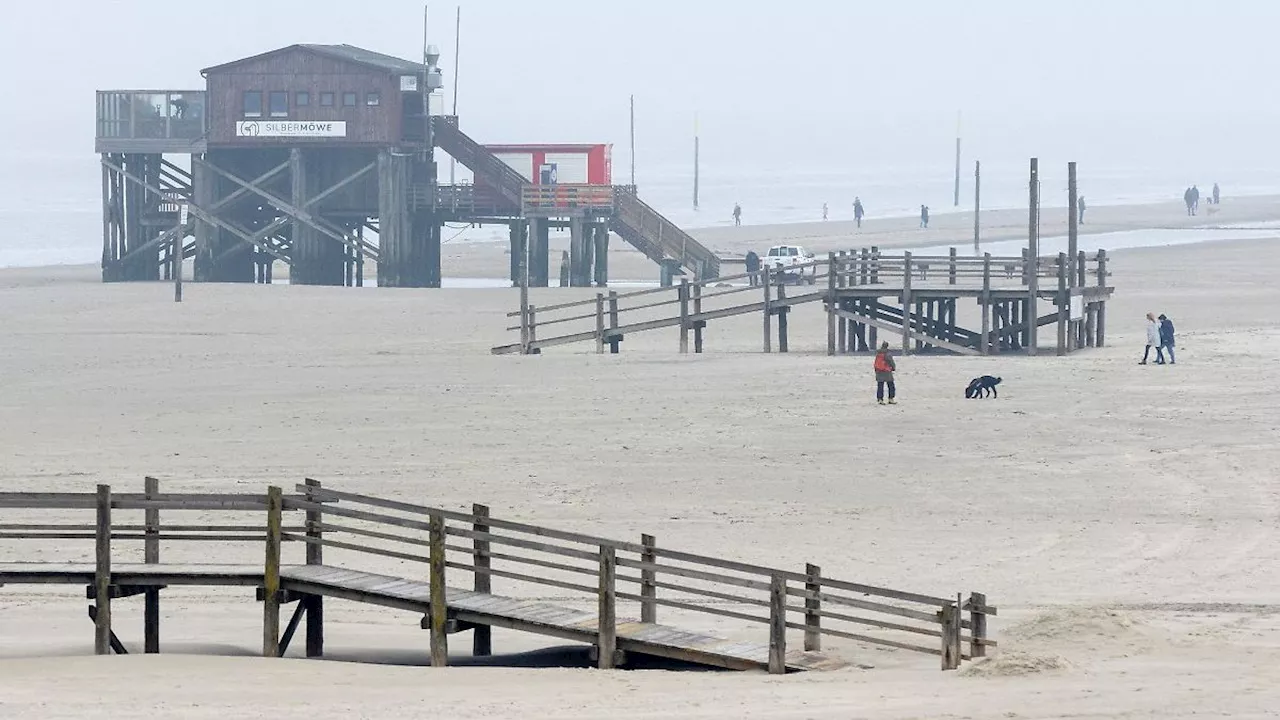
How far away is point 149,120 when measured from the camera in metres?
60.6

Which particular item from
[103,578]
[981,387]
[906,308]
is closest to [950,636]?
[103,578]

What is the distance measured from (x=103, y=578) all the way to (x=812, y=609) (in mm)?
5269

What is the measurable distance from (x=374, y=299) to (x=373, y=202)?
9.30 metres

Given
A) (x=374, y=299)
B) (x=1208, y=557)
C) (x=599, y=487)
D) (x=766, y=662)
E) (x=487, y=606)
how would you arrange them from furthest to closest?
(x=374, y=299) < (x=599, y=487) < (x=1208, y=557) < (x=487, y=606) < (x=766, y=662)

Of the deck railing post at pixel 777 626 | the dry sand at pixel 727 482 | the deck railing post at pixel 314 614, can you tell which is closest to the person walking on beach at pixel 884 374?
the dry sand at pixel 727 482

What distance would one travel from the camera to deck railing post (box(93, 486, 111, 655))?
15.8m

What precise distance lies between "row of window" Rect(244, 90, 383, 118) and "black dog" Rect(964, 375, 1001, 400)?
3219cm

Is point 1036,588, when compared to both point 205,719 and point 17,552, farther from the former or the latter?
point 17,552

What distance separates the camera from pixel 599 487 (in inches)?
875

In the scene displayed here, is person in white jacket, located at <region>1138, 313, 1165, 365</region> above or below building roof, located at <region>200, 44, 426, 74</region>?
below

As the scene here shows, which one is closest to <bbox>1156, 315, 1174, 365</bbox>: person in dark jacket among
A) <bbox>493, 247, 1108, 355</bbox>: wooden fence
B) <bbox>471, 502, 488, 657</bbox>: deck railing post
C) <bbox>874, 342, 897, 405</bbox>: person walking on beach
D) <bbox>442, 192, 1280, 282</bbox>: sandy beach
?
<bbox>493, 247, 1108, 355</bbox>: wooden fence

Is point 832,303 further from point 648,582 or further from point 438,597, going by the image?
point 438,597

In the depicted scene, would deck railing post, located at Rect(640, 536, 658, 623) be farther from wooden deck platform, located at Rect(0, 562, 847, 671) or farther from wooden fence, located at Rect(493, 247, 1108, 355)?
wooden fence, located at Rect(493, 247, 1108, 355)

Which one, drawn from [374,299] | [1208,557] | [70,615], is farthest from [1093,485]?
[374,299]
